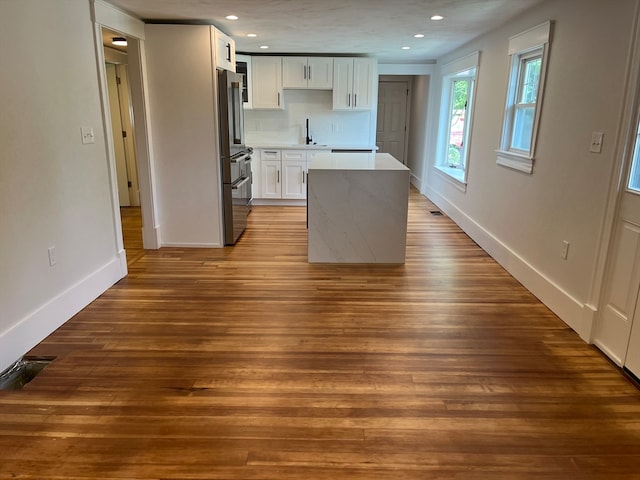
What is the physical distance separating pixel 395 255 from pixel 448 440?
241 cm

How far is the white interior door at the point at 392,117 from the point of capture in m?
8.95

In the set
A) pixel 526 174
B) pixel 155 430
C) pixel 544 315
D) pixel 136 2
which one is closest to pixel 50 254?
pixel 155 430

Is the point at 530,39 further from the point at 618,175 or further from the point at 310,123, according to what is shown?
the point at 310,123

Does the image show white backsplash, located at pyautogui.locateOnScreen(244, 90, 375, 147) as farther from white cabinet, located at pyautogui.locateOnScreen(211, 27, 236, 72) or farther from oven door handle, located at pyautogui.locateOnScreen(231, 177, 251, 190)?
white cabinet, located at pyautogui.locateOnScreen(211, 27, 236, 72)

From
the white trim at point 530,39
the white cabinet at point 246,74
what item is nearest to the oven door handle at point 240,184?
the white cabinet at point 246,74

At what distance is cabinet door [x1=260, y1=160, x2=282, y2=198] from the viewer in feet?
21.6

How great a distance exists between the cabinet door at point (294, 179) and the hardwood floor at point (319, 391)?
3188mm

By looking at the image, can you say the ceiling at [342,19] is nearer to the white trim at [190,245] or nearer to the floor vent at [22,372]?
the white trim at [190,245]

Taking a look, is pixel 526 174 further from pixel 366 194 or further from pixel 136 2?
pixel 136 2

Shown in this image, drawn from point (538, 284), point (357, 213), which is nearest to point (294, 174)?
point (357, 213)

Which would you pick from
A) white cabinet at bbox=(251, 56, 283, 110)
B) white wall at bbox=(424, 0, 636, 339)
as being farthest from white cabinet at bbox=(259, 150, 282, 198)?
white wall at bbox=(424, 0, 636, 339)

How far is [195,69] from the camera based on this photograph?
4203 millimetres

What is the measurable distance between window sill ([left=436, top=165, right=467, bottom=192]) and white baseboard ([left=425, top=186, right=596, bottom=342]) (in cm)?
39

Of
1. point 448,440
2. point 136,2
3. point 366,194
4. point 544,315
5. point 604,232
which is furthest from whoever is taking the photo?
point 366,194
